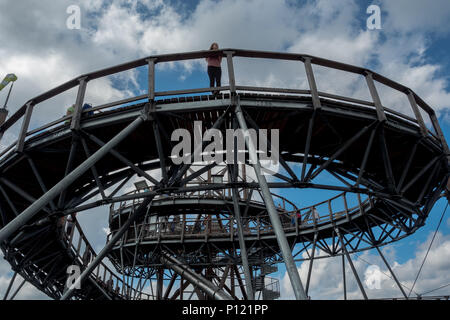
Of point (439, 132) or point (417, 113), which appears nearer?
point (417, 113)

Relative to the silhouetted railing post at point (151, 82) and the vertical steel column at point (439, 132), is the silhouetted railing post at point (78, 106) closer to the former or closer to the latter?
the silhouetted railing post at point (151, 82)

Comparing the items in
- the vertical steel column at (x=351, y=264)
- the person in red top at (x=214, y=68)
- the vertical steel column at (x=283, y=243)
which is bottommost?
the vertical steel column at (x=283, y=243)

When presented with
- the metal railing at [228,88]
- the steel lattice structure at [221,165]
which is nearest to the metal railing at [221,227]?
the steel lattice structure at [221,165]

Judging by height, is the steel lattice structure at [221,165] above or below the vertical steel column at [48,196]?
Result: above

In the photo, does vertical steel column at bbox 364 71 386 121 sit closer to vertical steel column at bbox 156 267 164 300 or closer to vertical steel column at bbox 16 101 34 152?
vertical steel column at bbox 16 101 34 152

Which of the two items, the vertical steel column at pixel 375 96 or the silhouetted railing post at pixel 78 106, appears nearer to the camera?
the silhouetted railing post at pixel 78 106

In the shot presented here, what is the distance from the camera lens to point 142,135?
8.83m

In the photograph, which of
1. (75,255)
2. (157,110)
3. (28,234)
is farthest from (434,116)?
(75,255)

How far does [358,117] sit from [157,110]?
15.2 feet

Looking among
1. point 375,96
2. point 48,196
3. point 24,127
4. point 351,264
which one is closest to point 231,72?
point 375,96

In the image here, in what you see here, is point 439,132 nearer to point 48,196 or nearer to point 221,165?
point 221,165
